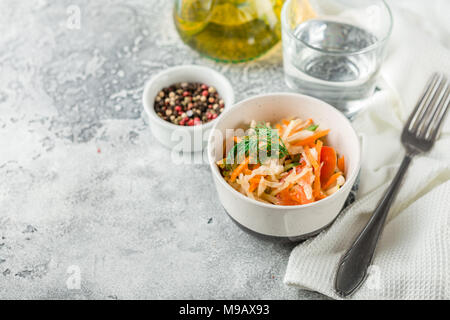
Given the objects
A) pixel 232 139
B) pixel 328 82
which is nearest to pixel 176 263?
pixel 232 139

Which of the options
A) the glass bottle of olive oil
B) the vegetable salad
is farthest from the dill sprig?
the glass bottle of olive oil

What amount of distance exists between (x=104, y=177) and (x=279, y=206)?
0.41m

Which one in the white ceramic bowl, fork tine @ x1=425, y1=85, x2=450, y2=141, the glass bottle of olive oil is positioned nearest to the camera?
the white ceramic bowl

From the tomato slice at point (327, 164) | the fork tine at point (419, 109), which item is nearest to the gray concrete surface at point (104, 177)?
the tomato slice at point (327, 164)

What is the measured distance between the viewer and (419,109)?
1.08 meters

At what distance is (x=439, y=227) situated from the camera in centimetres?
89

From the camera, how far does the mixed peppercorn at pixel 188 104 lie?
3.67 ft

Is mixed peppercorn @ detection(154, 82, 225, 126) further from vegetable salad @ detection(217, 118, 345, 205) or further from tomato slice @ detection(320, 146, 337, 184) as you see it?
tomato slice @ detection(320, 146, 337, 184)

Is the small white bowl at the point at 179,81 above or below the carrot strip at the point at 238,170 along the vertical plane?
below

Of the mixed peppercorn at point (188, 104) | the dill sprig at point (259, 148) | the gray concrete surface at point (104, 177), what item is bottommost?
the gray concrete surface at point (104, 177)

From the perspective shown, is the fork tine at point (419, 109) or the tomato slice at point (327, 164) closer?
the tomato slice at point (327, 164)

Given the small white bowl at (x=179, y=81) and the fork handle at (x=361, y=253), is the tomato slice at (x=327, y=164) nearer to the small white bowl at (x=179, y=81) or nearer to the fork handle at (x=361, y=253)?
the fork handle at (x=361, y=253)

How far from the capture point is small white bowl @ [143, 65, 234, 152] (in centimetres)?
108

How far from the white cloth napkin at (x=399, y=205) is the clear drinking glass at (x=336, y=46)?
6 centimetres
